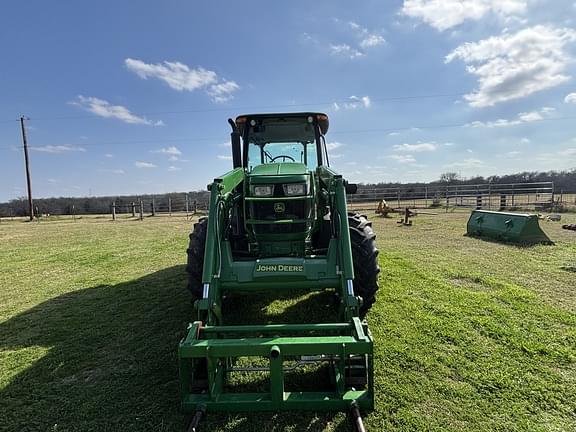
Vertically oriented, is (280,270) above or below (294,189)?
below

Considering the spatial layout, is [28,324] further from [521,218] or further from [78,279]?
[521,218]

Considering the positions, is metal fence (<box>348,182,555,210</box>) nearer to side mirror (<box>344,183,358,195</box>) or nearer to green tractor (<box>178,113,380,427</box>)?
green tractor (<box>178,113,380,427</box>)

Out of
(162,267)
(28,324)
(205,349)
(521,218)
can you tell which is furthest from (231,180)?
(521,218)

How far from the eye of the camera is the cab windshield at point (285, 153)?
5426mm

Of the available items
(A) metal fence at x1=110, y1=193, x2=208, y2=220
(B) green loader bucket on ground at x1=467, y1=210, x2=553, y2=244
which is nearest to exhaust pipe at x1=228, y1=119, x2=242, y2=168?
(B) green loader bucket on ground at x1=467, y1=210, x2=553, y2=244

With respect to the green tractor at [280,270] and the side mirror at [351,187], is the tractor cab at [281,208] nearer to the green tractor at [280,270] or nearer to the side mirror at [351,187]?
the green tractor at [280,270]

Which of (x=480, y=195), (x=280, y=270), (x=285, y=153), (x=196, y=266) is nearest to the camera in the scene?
(x=280, y=270)

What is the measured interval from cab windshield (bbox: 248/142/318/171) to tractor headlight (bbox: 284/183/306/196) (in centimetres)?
140

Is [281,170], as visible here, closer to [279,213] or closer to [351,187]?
A: [279,213]

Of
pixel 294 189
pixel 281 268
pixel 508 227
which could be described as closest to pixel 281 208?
pixel 294 189

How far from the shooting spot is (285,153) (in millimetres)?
5504

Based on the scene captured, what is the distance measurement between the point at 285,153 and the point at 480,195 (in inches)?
809

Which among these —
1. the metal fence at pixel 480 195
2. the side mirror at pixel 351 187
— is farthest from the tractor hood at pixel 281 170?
the metal fence at pixel 480 195

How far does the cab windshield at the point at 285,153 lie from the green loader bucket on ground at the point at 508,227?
6.91 meters
